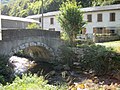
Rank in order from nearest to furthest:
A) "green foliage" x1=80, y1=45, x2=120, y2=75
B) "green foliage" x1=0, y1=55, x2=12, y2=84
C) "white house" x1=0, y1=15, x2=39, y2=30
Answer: "green foliage" x1=0, y1=55, x2=12, y2=84
"green foliage" x1=80, y1=45, x2=120, y2=75
"white house" x1=0, y1=15, x2=39, y2=30

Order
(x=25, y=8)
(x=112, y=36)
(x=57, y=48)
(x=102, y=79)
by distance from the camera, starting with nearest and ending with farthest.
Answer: (x=102, y=79), (x=57, y=48), (x=112, y=36), (x=25, y=8)

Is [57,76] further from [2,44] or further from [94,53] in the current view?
[2,44]

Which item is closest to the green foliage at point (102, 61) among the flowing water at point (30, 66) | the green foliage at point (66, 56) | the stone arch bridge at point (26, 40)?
the green foliage at point (66, 56)

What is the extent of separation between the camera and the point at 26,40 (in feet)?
75.5

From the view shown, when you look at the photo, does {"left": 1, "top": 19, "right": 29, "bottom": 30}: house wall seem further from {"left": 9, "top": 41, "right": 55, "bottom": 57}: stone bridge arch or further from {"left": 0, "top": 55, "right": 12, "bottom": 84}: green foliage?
{"left": 0, "top": 55, "right": 12, "bottom": 84}: green foliage

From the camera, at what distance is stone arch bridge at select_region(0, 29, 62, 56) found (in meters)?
21.0

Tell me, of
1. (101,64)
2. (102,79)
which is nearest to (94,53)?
(101,64)

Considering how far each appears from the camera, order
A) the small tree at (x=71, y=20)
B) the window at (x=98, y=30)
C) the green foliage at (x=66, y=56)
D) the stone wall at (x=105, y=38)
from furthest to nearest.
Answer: the window at (x=98, y=30) → the stone wall at (x=105, y=38) → the small tree at (x=71, y=20) → the green foliage at (x=66, y=56)

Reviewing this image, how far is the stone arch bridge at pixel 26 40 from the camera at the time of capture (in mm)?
20997

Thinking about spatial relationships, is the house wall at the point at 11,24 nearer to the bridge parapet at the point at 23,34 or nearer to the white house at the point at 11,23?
the white house at the point at 11,23

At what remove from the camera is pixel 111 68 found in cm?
2045

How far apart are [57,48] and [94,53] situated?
5264 mm

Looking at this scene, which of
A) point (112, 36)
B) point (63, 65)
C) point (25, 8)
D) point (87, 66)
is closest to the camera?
point (87, 66)

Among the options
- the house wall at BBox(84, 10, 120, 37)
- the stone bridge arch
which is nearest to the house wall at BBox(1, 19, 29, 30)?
the house wall at BBox(84, 10, 120, 37)
